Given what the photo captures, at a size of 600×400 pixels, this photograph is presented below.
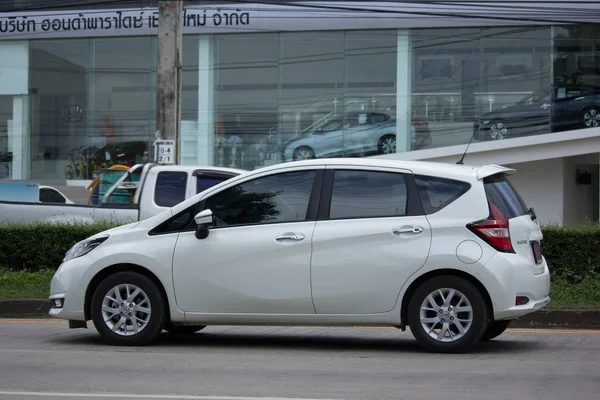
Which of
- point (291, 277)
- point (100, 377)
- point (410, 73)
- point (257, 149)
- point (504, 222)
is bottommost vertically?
point (100, 377)

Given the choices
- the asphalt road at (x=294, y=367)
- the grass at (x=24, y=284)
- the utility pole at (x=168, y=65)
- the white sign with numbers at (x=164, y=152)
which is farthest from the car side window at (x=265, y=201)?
the utility pole at (x=168, y=65)

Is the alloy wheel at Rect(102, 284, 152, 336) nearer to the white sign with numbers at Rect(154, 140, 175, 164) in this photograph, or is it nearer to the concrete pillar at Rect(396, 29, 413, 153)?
the white sign with numbers at Rect(154, 140, 175, 164)

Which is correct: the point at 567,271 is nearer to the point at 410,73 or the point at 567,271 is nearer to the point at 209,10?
the point at 410,73

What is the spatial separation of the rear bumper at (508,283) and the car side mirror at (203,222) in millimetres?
2493

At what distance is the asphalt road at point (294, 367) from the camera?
6.64 metres

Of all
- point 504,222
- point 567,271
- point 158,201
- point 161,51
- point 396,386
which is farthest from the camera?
point 161,51

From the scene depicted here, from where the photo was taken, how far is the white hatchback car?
8.16m

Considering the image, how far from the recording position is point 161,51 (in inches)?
631

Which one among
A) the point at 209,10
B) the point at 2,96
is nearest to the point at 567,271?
the point at 209,10

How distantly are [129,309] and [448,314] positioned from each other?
2967 millimetres

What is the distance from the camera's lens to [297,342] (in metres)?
9.40

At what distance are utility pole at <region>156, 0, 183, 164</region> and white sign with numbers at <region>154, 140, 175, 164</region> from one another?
0.07 metres

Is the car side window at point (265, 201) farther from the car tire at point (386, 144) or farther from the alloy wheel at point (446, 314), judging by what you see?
the car tire at point (386, 144)

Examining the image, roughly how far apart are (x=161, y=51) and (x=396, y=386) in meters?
10.5
